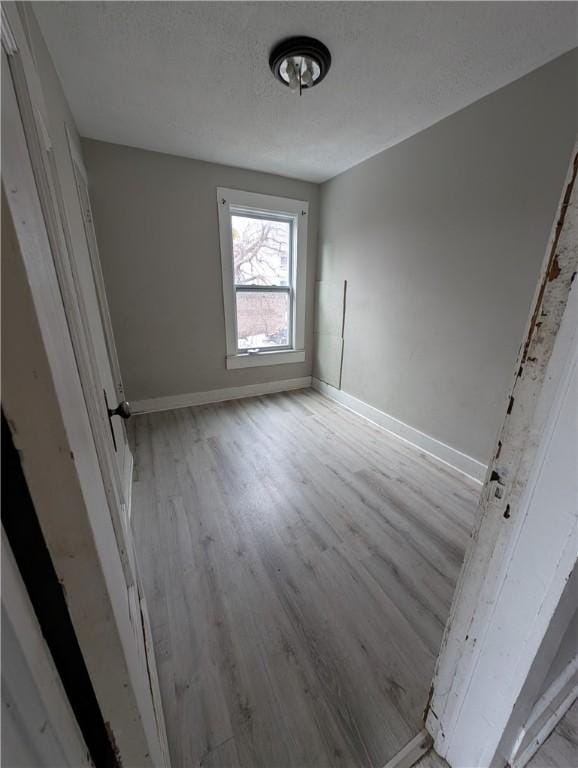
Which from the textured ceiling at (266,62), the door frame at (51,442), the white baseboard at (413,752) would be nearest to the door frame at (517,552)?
the white baseboard at (413,752)

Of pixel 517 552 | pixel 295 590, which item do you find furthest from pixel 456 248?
pixel 295 590

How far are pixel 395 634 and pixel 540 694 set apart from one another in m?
0.47

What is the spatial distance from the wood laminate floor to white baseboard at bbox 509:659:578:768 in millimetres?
269

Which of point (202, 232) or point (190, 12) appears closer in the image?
point (190, 12)

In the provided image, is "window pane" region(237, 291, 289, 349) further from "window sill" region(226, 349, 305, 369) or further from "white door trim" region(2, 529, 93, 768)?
"white door trim" region(2, 529, 93, 768)

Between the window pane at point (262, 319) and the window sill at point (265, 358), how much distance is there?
0.11 metres

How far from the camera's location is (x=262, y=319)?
3.45m

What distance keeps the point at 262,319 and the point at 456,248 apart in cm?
205

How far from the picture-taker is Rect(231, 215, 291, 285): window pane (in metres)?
3.08

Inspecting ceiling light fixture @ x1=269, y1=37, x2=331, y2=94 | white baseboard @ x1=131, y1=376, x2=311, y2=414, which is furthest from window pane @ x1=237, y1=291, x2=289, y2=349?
ceiling light fixture @ x1=269, y1=37, x2=331, y2=94

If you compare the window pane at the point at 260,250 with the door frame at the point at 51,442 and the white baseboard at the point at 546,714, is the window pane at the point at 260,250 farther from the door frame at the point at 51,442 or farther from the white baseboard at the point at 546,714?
the white baseboard at the point at 546,714

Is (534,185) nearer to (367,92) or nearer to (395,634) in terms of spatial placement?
(367,92)

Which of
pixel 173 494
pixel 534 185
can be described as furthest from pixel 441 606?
pixel 534 185

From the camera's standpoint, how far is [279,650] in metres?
1.11
